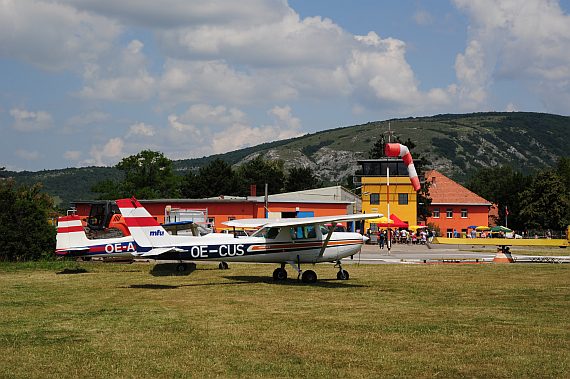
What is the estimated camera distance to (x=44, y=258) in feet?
75.4

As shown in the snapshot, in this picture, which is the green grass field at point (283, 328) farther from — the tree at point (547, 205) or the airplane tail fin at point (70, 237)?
the tree at point (547, 205)

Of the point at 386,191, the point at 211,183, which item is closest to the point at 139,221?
the point at 386,191

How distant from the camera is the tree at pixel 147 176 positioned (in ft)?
234

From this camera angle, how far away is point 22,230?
75.3ft

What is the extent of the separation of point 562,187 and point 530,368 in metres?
73.9

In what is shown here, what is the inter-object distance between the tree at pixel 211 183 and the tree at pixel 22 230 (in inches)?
2368

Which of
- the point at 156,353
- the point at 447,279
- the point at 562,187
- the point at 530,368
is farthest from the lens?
the point at 562,187

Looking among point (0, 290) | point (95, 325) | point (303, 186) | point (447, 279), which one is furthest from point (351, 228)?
Answer: point (303, 186)

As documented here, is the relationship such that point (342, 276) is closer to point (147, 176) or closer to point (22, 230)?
point (22, 230)

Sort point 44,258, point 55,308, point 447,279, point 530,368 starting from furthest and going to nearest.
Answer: point 44,258 → point 447,279 → point 55,308 → point 530,368

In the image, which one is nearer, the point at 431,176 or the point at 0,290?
the point at 0,290

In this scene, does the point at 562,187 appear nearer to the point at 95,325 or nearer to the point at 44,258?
the point at 44,258

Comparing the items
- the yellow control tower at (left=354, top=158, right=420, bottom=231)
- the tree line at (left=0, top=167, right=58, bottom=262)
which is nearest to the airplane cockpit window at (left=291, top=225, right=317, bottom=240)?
the tree line at (left=0, top=167, right=58, bottom=262)

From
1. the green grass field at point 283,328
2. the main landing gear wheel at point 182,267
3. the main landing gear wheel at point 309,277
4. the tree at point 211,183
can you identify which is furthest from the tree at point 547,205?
the main landing gear wheel at point 182,267
